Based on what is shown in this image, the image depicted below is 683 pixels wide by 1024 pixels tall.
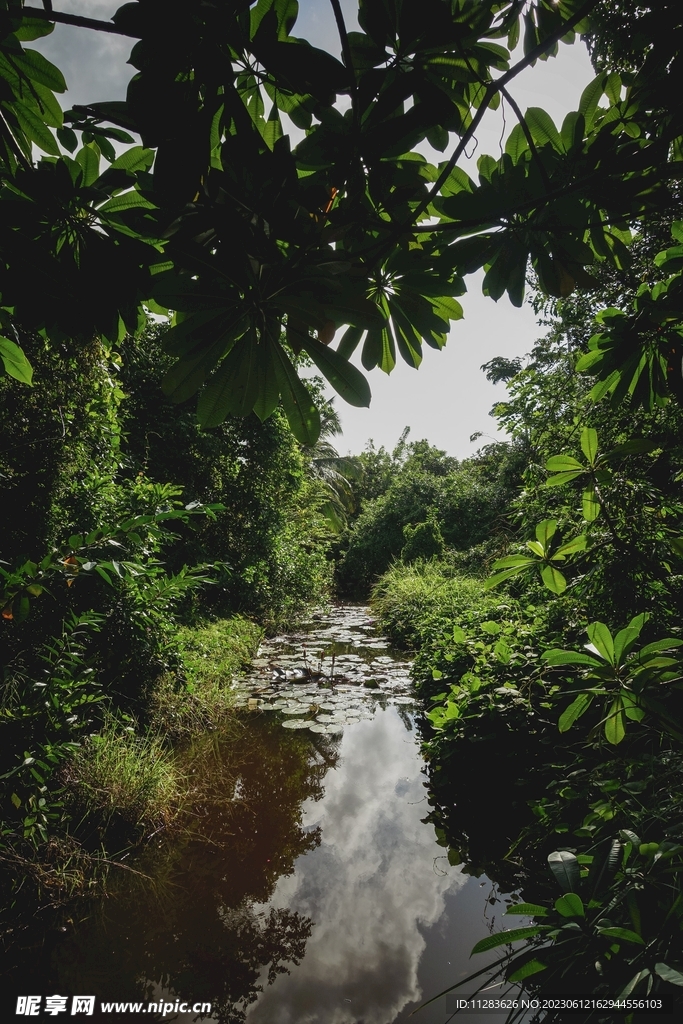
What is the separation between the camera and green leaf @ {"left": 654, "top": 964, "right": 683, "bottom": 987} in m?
0.60

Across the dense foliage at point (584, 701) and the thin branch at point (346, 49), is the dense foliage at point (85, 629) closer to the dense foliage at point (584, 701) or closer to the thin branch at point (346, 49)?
the thin branch at point (346, 49)

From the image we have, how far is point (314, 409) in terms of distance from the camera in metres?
0.87

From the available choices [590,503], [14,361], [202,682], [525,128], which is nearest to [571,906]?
[590,503]

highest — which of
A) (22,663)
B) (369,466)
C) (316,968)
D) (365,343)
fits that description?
(369,466)

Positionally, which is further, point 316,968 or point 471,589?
point 471,589

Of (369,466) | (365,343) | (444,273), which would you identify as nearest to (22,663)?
(365,343)

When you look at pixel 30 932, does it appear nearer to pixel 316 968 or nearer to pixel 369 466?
pixel 316 968

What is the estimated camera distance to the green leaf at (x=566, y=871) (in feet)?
2.69

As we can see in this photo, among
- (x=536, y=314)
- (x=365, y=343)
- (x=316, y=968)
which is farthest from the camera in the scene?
(x=536, y=314)

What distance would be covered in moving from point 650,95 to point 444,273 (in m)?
0.47

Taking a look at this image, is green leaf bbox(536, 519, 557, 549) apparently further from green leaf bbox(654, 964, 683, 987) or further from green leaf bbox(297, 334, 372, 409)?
green leaf bbox(654, 964, 683, 987)

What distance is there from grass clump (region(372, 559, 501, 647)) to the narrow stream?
1.61 meters

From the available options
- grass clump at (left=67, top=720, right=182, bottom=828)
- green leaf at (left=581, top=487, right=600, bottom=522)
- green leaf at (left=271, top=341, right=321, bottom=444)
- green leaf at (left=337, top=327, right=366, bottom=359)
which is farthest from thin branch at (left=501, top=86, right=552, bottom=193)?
grass clump at (left=67, top=720, right=182, bottom=828)

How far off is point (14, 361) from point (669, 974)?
5.29 ft
